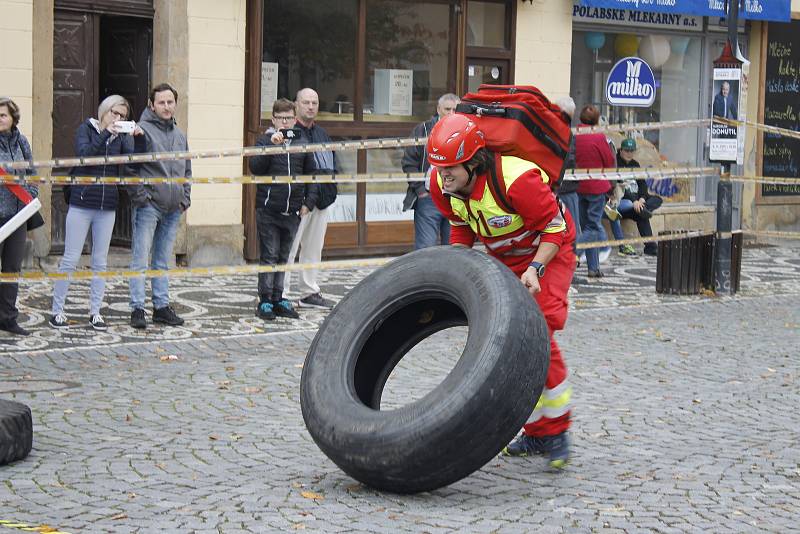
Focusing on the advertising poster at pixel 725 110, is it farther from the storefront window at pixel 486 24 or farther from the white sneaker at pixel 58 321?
the white sneaker at pixel 58 321

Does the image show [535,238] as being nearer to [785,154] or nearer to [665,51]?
[665,51]

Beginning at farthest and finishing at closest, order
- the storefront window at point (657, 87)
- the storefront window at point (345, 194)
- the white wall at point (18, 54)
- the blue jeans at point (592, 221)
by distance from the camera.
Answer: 1. the storefront window at point (657, 87)
2. the storefront window at point (345, 194)
3. the blue jeans at point (592, 221)
4. the white wall at point (18, 54)

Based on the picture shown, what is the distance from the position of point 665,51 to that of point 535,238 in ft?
43.9

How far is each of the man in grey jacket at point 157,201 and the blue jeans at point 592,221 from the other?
5.25 meters

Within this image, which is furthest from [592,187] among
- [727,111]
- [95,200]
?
[95,200]

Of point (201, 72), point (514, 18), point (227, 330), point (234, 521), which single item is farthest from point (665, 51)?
point (234, 521)

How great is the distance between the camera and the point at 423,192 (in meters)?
12.8

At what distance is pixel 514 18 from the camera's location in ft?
56.2

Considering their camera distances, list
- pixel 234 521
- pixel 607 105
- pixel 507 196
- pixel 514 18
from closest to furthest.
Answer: pixel 234 521 → pixel 507 196 → pixel 514 18 → pixel 607 105

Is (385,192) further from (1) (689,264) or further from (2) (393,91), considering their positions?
(1) (689,264)

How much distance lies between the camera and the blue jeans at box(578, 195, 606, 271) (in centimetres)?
1475

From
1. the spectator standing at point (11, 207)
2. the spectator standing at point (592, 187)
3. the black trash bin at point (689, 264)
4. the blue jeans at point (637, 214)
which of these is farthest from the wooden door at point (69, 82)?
the blue jeans at point (637, 214)

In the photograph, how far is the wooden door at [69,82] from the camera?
545 inches

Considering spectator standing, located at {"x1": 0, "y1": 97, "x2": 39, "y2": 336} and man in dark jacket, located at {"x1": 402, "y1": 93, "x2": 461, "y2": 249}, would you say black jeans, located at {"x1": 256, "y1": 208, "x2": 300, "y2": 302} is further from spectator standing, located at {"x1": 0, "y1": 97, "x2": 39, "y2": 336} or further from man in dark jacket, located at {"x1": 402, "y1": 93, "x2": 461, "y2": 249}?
spectator standing, located at {"x1": 0, "y1": 97, "x2": 39, "y2": 336}
